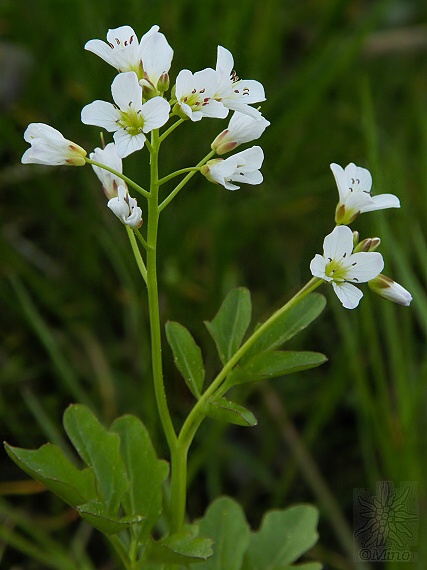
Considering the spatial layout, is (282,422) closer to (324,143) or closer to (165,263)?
(165,263)

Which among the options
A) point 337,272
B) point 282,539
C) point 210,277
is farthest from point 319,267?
point 210,277

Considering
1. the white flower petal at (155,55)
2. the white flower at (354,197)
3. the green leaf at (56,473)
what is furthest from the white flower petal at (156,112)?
the green leaf at (56,473)

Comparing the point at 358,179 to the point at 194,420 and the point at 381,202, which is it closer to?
the point at 381,202

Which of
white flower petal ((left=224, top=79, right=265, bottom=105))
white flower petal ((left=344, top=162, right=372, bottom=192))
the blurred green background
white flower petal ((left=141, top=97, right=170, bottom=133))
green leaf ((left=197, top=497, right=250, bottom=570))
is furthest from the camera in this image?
the blurred green background

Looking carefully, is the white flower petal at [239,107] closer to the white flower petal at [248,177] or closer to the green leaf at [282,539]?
the white flower petal at [248,177]

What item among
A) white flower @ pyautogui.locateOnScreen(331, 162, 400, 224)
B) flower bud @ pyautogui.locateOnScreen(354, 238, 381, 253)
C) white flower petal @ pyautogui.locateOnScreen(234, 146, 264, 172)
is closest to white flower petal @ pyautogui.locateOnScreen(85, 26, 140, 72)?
white flower petal @ pyautogui.locateOnScreen(234, 146, 264, 172)

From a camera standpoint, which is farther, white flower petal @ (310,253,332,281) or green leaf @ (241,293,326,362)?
green leaf @ (241,293,326,362)

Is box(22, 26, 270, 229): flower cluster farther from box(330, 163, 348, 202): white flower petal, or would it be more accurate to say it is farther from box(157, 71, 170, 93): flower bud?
box(330, 163, 348, 202): white flower petal
